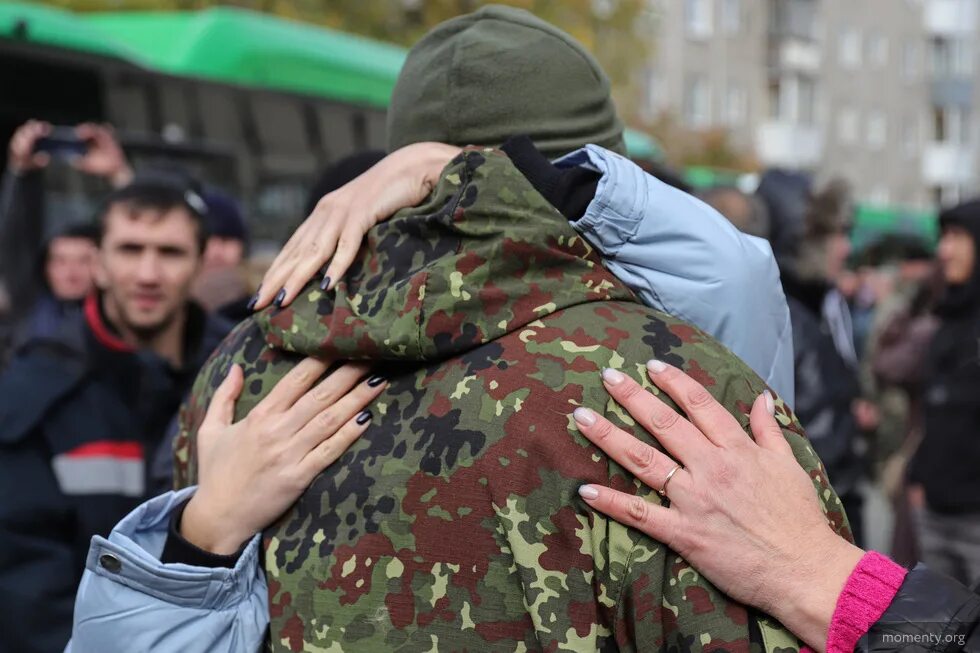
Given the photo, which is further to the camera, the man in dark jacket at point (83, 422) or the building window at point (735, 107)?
the building window at point (735, 107)

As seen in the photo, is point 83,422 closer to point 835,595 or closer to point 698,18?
point 835,595

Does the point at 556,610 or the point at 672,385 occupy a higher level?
the point at 672,385

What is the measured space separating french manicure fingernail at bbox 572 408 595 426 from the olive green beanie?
0.46m

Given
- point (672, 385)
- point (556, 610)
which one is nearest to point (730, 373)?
point (672, 385)

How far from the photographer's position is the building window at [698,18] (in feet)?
123

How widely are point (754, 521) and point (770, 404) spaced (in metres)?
0.16

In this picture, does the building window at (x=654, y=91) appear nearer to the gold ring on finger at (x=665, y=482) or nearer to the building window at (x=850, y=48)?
the building window at (x=850, y=48)

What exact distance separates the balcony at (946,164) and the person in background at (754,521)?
48.3 m

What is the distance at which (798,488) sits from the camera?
1.59 meters

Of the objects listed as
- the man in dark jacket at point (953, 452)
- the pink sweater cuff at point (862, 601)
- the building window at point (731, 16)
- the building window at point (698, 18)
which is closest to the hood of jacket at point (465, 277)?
the pink sweater cuff at point (862, 601)

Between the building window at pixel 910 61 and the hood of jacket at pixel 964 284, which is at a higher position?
the hood of jacket at pixel 964 284

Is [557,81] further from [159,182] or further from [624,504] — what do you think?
[159,182]

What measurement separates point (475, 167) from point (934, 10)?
51289mm

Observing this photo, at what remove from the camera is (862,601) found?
5.16 feet
